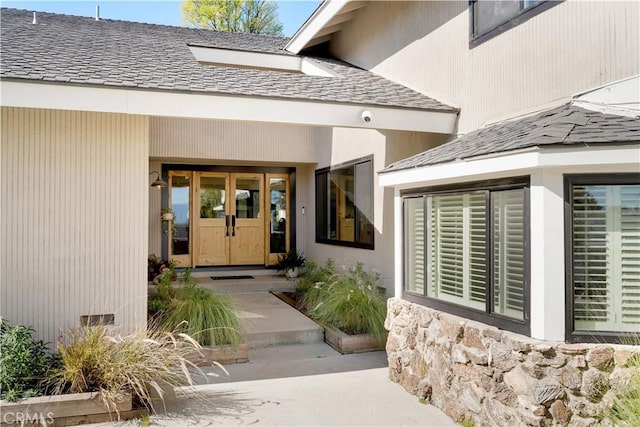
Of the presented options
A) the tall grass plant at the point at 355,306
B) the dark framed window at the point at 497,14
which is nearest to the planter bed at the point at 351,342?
the tall grass plant at the point at 355,306

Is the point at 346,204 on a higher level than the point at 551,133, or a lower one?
lower

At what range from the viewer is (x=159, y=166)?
35.3ft

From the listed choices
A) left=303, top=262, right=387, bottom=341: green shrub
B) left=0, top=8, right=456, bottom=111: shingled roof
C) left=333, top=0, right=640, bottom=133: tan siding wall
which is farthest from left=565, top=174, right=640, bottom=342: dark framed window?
left=303, top=262, right=387, bottom=341: green shrub

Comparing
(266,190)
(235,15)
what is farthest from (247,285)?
(235,15)

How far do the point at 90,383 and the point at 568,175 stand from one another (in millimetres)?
4451

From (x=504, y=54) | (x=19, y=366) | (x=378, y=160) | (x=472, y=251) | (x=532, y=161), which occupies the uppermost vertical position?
(x=504, y=54)

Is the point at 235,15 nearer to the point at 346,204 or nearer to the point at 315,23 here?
the point at 315,23

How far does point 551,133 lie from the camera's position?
358 centimetres

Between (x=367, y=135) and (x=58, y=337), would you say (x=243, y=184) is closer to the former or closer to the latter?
(x=367, y=135)

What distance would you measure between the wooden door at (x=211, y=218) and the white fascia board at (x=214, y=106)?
6145mm

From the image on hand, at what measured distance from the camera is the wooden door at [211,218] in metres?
11.1

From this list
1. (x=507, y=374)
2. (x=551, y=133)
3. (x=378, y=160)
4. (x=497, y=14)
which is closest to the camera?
(x=551, y=133)

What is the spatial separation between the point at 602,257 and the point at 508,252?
2.24 feet

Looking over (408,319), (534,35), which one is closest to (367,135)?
(534,35)
